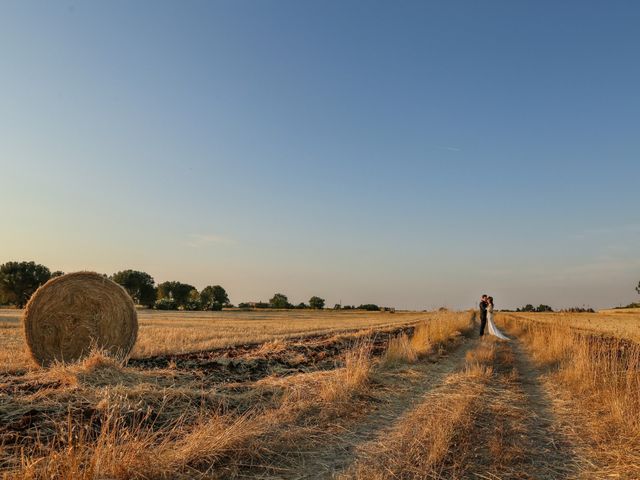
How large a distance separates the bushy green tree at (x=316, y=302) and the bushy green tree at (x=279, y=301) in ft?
28.4

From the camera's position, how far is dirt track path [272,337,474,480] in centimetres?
539

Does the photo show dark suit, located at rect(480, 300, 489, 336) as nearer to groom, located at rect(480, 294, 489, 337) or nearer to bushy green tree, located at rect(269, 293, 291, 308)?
groom, located at rect(480, 294, 489, 337)

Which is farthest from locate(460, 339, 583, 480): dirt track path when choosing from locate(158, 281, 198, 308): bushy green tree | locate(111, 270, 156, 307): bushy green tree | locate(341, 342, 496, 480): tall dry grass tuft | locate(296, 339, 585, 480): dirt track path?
locate(158, 281, 198, 308): bushy green tree

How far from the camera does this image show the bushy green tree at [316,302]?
442 ft

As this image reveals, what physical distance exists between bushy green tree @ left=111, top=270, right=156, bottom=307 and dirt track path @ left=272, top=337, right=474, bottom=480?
90.4 metres

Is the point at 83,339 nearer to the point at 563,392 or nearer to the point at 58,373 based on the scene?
the point at 58,373

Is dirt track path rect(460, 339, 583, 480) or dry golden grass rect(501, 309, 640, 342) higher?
dry golden grass rect(501, 309, 640, 342)

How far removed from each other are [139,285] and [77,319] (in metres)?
87.4

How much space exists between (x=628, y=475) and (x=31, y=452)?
6.44 m

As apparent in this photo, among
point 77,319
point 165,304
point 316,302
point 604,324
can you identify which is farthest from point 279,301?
point 77,319

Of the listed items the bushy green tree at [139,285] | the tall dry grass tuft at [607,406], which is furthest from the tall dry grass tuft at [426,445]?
the bushy green tree at [139,285]

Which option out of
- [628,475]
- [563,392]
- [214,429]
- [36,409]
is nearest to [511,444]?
[628,475]

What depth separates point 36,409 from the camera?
6.44 meters

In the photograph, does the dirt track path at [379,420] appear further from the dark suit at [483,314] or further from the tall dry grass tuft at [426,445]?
the dark suit at [483,314]
